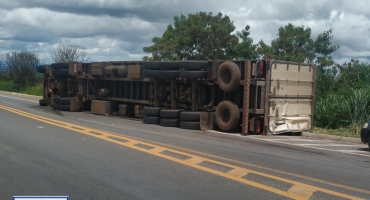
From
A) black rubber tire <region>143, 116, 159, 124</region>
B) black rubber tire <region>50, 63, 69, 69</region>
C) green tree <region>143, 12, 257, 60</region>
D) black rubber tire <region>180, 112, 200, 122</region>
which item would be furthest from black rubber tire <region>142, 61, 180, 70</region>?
green tree <region>143, 12, 257, 60</region>

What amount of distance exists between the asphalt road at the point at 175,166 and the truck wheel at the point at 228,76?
193 cm

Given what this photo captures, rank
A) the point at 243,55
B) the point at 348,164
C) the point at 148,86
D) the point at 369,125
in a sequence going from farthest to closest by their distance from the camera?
the point at 243,55
the point at 148,86
the point at 369,125
the point at 348,164

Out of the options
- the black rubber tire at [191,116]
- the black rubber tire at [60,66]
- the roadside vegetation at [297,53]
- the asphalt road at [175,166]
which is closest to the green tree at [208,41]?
the roadside vegetation at [297,53]

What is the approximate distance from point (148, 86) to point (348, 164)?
10.7 metres

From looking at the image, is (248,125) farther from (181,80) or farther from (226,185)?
(226,185)

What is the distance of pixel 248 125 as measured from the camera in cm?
1437

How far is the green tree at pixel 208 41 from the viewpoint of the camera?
29688 millimetres

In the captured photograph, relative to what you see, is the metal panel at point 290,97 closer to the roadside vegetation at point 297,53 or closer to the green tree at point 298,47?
the roadside vegetation at point 297,53

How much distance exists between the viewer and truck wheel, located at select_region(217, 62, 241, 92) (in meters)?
14.3

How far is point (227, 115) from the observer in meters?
14.8

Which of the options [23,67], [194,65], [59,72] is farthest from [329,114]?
[23,67]

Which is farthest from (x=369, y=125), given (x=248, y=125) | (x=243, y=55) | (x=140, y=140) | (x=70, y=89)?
(x=243, y=55)

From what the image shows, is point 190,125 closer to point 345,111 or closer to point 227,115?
point 227,115

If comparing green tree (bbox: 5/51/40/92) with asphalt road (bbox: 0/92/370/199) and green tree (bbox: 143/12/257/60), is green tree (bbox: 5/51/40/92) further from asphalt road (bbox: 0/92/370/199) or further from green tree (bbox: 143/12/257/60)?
asphalt road (bbox: 0/92/370/199)
